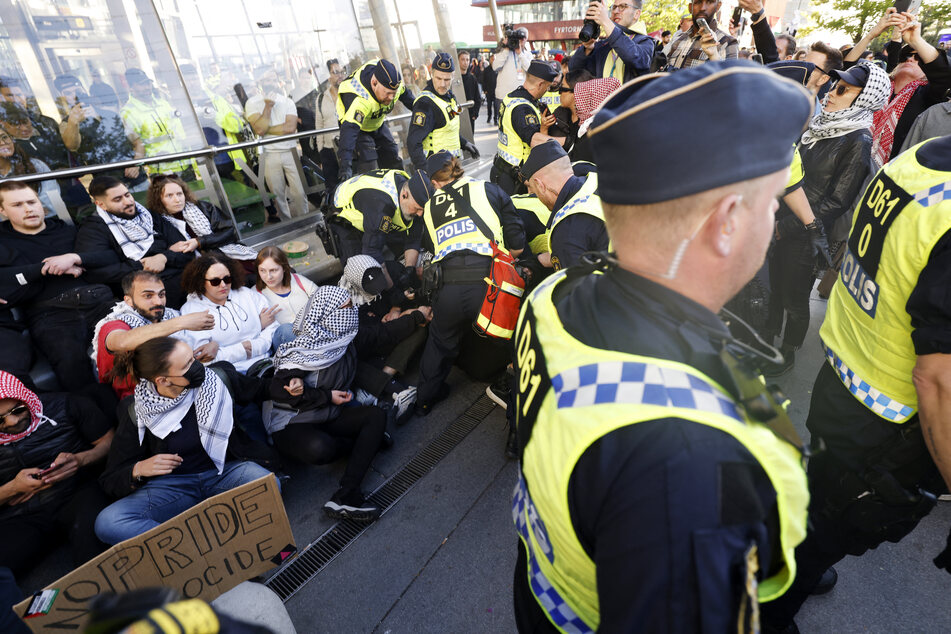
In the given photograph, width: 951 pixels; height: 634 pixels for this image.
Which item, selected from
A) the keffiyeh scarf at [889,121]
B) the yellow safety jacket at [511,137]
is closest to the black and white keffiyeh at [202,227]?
the yellow safety jacket at [511,137]

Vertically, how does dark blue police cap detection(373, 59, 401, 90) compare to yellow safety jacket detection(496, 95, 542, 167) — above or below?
above

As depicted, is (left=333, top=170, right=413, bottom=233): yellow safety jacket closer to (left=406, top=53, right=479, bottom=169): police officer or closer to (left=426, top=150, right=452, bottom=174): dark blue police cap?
(left=426, top=150, right=452, bottom=174): dark blue police cap

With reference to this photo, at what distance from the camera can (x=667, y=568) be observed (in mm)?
634

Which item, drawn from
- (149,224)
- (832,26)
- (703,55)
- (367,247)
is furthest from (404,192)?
(832,26)

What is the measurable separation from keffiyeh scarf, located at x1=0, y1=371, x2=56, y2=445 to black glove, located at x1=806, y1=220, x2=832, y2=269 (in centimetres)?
445

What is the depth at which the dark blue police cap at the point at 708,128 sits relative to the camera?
2.33ft

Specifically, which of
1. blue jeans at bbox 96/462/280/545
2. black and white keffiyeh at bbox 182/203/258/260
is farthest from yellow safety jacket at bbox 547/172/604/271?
black and white keffiyeh at bbox 182/203/258/260

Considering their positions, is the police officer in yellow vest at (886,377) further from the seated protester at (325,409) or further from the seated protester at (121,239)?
the seated protester at (121,239)

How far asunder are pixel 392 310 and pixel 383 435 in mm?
1416

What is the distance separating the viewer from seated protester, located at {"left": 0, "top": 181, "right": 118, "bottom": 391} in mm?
3133

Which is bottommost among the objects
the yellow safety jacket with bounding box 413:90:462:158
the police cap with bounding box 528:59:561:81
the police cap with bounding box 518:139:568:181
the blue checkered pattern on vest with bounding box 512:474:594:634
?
the blue checkered pattern on vest with bounding box 512:474:594:634

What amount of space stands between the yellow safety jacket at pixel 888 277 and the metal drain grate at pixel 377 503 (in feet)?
7.24

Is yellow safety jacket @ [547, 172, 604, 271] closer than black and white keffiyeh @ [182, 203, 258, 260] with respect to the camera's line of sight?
Yes

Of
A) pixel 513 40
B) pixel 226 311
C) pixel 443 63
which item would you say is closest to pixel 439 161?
pixel 226 311
